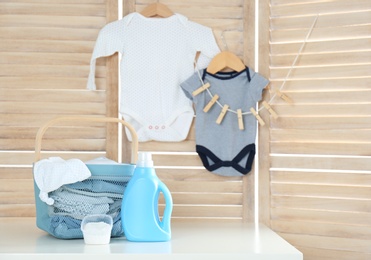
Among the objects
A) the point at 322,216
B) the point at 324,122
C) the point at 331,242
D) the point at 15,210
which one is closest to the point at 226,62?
the point at 324,122

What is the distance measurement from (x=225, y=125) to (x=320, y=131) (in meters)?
0.39

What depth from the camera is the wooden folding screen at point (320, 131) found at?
8.03 feet

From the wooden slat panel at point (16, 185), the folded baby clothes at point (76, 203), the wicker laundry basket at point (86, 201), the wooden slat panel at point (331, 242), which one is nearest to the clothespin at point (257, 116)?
the wooden slat panel at point (331, 242)

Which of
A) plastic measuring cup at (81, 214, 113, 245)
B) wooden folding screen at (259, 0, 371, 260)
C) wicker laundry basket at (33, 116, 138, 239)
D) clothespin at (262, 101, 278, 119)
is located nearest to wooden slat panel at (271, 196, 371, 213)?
wooden folding screen at (259, 0, 371, 260)

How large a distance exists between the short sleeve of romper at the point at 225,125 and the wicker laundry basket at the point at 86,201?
64 cm

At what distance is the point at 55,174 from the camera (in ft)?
6.35

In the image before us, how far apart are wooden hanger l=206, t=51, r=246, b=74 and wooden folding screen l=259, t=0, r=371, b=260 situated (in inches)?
4.1

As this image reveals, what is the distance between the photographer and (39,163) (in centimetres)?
199

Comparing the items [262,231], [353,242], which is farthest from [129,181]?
[353,242]

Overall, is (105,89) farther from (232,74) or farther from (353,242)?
(353,242)

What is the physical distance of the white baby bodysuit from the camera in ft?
8.68

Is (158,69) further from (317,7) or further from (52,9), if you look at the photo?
(317,7)

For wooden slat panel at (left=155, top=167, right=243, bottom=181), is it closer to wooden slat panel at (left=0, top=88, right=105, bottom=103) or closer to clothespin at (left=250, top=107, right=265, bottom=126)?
clothespin at (left=250, top=107, right=265, bottom=126)

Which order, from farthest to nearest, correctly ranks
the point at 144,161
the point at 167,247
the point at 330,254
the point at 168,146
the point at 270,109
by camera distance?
the point at 168,146, the point at 270,109, the point at 330,254, the point at 144,161, the point at 167,247
